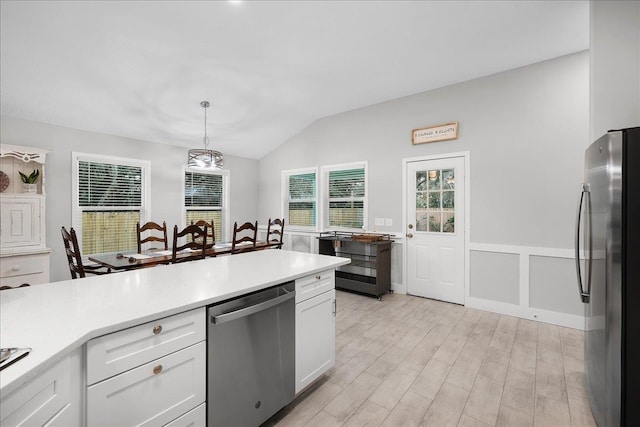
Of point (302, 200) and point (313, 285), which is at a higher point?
point (302, 200)

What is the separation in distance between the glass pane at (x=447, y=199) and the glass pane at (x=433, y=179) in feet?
0.46

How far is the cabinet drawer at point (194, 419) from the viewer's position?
1.26 m

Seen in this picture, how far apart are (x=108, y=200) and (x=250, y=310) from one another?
442 centimetres

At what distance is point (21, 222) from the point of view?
3510 millimetres

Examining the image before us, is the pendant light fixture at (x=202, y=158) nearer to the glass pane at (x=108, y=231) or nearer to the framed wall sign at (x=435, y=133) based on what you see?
the glass pane at (x=108, y=231)

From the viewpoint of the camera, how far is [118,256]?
333 centimetres

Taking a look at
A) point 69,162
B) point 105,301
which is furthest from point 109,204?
point 105,301

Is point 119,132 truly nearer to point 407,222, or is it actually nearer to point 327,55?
point 327,55

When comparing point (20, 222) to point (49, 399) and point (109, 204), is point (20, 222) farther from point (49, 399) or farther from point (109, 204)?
point (49, 399)

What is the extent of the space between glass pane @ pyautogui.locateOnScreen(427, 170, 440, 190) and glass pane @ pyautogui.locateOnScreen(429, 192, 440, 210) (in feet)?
0.29

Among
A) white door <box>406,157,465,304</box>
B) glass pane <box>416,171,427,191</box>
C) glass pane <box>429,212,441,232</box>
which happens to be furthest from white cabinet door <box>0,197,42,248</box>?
glass pane <box>429,212,441,232</box>

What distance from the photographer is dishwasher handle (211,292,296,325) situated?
53.5 inches

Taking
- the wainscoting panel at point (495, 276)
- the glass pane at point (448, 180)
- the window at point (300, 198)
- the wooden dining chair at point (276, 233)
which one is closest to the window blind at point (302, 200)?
the window at point (300, 198)

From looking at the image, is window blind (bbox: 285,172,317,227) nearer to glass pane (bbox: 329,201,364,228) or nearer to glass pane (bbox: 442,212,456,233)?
glass pane (bbox: 329,201,364,228)
